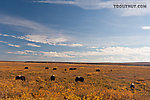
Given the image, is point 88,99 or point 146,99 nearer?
point 88,99

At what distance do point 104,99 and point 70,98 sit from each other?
2.99 m

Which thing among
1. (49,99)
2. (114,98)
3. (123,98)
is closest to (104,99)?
(114,98)

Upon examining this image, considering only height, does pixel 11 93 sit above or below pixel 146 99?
above

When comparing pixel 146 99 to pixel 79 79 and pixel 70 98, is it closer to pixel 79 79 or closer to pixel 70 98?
pixel 70 98

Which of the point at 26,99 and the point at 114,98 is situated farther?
the point at 114,98

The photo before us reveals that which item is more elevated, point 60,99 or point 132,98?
point 60,99

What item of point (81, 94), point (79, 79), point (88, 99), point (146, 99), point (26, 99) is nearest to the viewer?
point (26, 99)

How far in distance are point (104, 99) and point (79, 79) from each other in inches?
322

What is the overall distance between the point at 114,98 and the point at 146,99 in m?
2.73

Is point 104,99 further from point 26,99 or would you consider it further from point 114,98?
point 26,99

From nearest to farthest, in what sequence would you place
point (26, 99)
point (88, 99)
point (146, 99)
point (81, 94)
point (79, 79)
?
point (26, 99)
point (88, 99)
point (146, 99)
point (81, 94)
point (79, 79)

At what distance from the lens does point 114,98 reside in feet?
34.7

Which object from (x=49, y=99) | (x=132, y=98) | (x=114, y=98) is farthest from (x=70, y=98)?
(x=132, y=98)

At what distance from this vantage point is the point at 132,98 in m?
10.7
